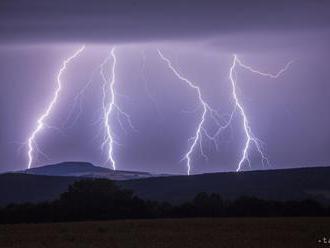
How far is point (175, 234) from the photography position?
31516 mm

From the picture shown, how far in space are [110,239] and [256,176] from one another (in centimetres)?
5914

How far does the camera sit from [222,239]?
29.2 meters

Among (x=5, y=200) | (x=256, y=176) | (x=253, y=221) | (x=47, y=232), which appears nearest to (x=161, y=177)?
(x=256, y=176)

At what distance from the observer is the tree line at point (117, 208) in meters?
46.1

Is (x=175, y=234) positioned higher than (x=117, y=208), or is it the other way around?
(x=117, y=208)

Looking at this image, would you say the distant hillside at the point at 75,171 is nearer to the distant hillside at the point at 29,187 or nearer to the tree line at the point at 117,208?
the distant hillside at the point at 29,187

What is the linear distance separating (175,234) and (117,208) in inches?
607

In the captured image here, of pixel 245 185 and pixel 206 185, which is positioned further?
pixel 206 185

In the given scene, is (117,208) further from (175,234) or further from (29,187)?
(29,187)

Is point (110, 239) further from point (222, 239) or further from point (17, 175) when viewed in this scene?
point (17, 175)

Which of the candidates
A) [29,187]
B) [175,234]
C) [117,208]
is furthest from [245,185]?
[175,234]

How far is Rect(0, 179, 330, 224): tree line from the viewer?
151 ft

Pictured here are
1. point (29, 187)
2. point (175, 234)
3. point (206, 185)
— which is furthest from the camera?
point (29, 187)

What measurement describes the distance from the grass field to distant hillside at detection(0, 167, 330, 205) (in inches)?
1550
